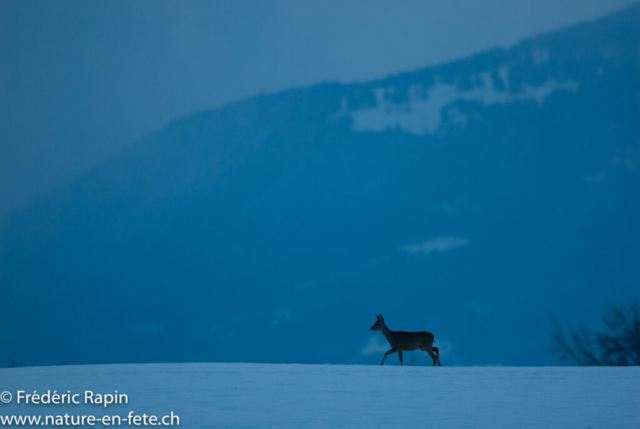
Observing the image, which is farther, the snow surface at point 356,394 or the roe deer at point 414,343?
the roe deer at point 414,343

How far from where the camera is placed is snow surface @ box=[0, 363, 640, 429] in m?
3.57

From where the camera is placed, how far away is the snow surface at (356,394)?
11.7 ft

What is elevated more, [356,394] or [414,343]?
[414,343]

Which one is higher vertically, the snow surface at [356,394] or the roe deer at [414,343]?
the roe deer at [414,343]

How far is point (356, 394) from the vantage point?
15.1 feet

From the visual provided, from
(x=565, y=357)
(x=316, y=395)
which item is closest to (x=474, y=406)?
(x=316, y=395)

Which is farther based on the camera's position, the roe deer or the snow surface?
the roe deer

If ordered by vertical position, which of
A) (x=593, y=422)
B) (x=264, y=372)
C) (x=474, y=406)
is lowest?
(x=593, y=422)

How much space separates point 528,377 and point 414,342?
8.18 ft

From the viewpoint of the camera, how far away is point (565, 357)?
37.9ft

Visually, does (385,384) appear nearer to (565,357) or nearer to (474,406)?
(474,406)

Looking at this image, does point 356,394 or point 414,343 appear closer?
point 356,394

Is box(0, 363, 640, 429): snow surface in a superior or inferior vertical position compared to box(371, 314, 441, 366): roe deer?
inferior

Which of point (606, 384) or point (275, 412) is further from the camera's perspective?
point (606, 384)
